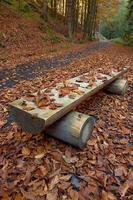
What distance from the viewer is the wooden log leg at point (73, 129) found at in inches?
124

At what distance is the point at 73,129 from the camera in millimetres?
3156

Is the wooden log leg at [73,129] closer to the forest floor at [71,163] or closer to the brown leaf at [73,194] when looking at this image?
the forest floor at [71,163]

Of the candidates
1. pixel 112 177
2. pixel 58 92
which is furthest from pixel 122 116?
pixel 112 177

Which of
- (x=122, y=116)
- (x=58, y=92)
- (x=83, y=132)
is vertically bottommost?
(x=122, y=116)

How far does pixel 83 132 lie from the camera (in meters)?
3.26

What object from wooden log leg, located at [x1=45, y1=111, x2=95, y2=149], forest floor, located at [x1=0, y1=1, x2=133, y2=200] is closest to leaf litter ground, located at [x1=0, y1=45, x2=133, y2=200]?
forest floor, located at [x1=0, y1=1, x2=133, y2=200]

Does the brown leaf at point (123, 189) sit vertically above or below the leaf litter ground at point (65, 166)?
below

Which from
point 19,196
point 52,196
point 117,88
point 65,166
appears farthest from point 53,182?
point 117,88

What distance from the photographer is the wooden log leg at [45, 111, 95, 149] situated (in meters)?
3.15

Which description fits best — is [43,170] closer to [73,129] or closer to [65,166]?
[65,166]

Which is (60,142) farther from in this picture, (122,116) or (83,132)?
(122,116)

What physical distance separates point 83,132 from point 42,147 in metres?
0.61

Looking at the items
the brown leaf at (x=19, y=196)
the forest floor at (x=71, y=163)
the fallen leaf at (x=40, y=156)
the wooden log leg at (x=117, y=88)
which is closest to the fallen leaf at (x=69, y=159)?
the forest floor at (x=71, y=163)

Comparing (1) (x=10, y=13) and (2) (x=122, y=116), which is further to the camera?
(1) (x=10, y=13)
